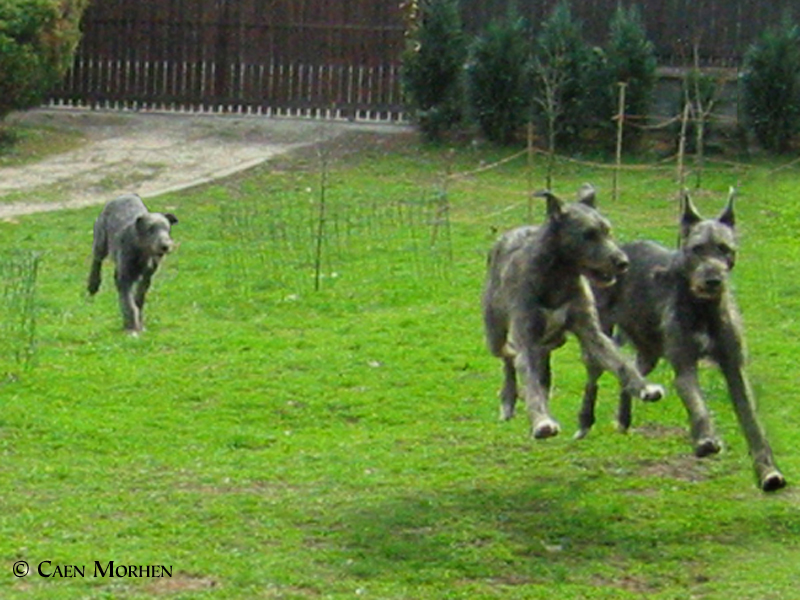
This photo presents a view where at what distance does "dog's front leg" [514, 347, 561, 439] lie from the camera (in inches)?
374

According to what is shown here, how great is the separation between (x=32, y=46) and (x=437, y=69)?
6.29 metres

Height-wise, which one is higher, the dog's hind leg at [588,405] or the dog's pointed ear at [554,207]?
the dog's pointed ear at [554,207]

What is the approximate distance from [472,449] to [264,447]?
1489mm

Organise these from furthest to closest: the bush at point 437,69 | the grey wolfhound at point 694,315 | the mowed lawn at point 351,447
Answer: the bush at point 437,69 < the grey wolfhound at point 694,315 < the mowed lawn at point 351,447

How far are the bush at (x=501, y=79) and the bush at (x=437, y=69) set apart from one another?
1.33 ft

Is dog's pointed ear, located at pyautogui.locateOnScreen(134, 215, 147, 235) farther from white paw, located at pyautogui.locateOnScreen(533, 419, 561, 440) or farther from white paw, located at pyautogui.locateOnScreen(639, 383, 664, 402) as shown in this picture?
white paw, located at pyautogui.locateOnScreen(639, 383, 664, 402)

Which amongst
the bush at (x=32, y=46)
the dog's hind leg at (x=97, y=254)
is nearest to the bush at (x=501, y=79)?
the bush at (x=32, y=46)

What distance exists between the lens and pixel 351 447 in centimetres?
1238

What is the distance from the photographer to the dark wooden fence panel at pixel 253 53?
98.4ft

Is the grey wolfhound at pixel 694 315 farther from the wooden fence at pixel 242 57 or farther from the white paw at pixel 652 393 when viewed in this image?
the wooden fence at pixel 242 57

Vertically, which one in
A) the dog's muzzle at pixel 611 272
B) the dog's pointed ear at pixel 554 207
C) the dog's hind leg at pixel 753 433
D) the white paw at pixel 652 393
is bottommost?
the dog's hind leg at pixel 753 433

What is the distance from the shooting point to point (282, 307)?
17.4 metres

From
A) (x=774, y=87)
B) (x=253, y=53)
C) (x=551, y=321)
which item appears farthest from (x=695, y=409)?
(x=253, y=53)

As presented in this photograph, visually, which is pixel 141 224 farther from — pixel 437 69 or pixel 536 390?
pixel 437 69
